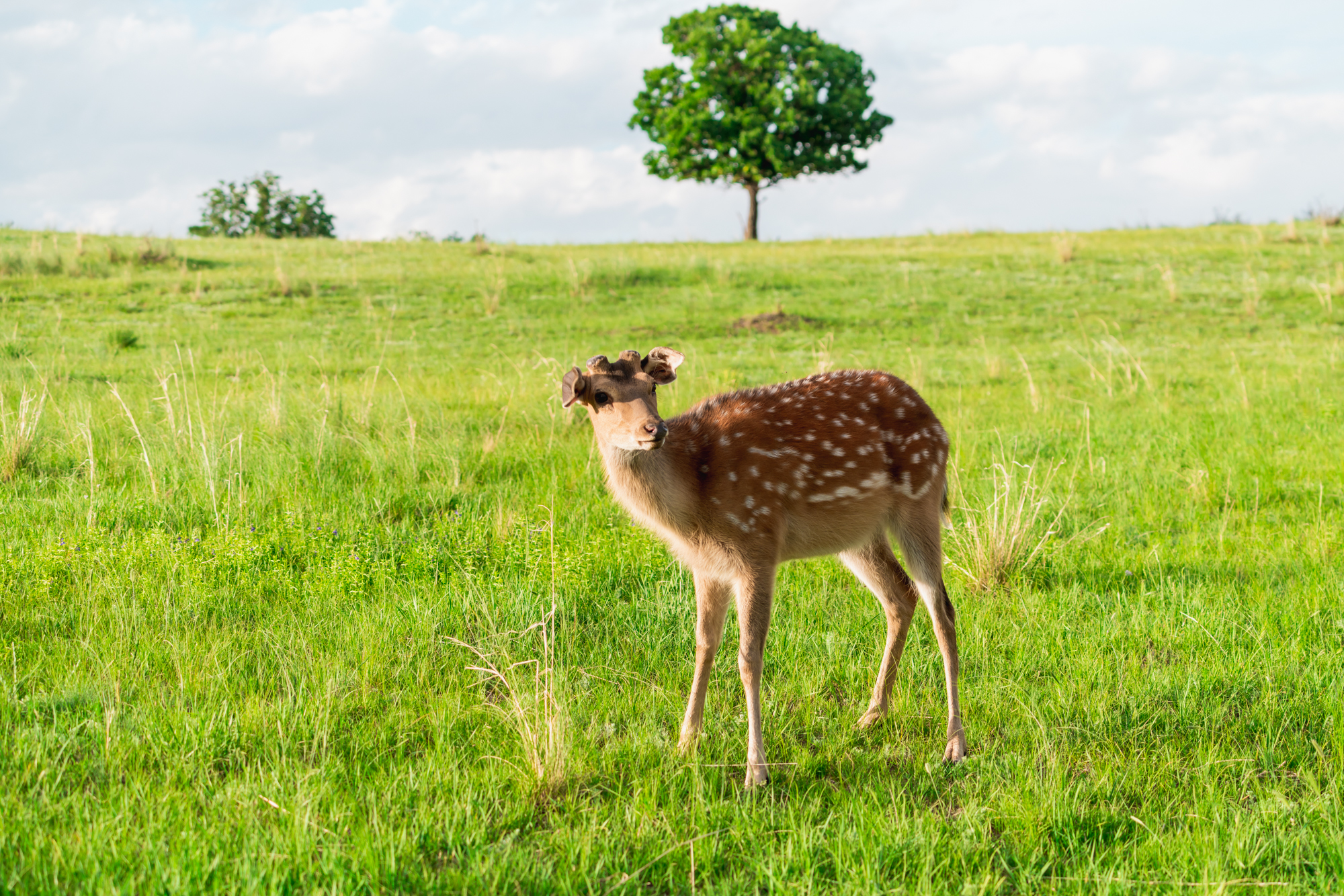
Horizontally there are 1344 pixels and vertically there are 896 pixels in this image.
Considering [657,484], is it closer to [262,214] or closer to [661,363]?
[661,363]

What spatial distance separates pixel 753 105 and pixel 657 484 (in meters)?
41.3

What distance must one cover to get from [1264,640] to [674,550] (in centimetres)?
313

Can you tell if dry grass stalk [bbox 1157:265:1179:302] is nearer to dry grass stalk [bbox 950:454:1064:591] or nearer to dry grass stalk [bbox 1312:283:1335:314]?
dry grass stalk [bbox 1312:283:1335:314]

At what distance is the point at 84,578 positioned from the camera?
17.9 feet

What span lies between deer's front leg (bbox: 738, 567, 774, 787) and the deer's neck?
1.34 ft

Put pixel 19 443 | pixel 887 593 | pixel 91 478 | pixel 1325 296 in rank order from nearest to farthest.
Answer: pixel 887 593
pixel 91 478
pixel 19 443
pixel 1325 296

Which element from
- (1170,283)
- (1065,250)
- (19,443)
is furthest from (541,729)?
(1065,250)

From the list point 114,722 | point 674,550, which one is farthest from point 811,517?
point 114,722

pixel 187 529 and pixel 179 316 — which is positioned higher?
pixel 179 316

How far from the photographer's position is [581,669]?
453cm

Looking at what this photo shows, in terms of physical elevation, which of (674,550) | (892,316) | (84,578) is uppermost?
(892,316)

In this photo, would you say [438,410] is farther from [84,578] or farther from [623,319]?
[623,319]

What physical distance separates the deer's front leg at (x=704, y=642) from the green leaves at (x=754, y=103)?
38.6 m

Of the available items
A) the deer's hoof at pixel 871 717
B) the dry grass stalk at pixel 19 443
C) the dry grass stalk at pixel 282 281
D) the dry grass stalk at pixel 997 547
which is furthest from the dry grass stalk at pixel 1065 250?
the dry grass stalk at pixel 19 443
